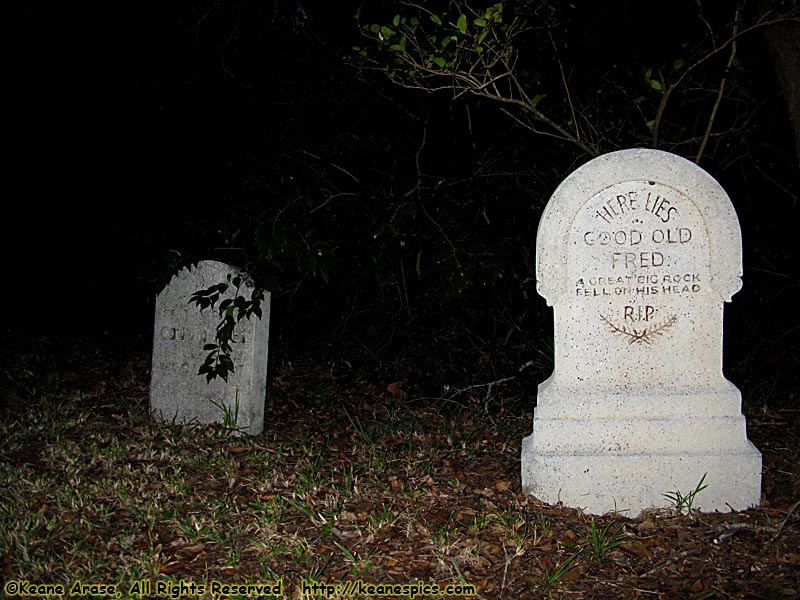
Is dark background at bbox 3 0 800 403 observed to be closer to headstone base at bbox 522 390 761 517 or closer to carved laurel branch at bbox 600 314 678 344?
carved laurel branch at bbox 600 314 678 344

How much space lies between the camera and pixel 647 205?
15.0 feet

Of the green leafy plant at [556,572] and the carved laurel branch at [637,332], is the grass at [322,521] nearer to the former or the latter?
the green leafy plant at [556,572]

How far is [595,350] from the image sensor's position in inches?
183

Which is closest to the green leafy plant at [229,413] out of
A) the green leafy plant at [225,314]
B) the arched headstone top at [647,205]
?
the green leafy plant at [225,314]

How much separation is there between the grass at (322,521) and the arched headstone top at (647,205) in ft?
4.18

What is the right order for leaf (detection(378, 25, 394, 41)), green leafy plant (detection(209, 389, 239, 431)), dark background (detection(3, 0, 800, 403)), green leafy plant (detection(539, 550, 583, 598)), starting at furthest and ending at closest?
dark background (detection(3, 0, 800, 403)) < green leafy plant (detection(209, 389, 239, 431)) < leaf (detection(378, 25, 394, 41)) < green leafy plant (detection(539, 550, 583, 598))

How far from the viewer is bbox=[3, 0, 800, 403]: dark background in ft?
22.8

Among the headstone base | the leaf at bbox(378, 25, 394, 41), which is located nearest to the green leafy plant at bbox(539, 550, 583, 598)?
the headstone base

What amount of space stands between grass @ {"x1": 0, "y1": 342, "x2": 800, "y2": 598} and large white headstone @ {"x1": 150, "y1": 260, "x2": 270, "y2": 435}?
15 centimetres

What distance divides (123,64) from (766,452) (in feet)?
21.8

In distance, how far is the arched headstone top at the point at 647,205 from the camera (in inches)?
178

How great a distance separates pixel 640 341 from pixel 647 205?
729mm

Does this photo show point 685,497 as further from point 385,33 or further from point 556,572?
point 385,33

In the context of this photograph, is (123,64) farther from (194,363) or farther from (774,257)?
(774,257)
